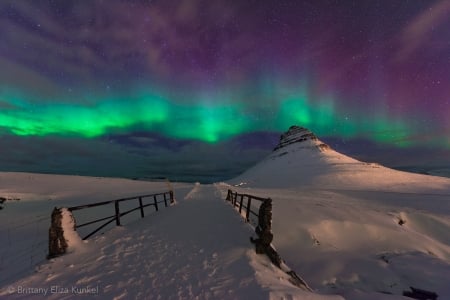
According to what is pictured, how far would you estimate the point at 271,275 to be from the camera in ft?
18.8

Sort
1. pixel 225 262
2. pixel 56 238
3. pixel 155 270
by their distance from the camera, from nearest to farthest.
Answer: pixel 155 270 < pixel 225 262 < pixel 56 238

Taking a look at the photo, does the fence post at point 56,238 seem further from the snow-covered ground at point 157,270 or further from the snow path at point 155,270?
the snow path at point 155,270

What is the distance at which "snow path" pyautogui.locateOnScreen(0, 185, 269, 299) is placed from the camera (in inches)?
188

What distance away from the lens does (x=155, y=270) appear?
18.9ft

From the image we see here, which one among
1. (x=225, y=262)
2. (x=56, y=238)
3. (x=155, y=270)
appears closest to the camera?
(x=155, y=270)

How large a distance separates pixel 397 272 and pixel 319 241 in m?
3.55

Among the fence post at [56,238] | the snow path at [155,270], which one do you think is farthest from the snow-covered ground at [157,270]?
the fence post at [56,238]

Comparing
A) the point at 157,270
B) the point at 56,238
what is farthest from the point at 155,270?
the point at 56,238

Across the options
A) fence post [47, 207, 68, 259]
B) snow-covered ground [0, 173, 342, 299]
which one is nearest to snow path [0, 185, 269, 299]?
snow-covered ground [0, 173, 342, 299]

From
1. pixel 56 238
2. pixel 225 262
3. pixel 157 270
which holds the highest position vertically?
pixel 56 238

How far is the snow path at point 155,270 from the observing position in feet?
15.7

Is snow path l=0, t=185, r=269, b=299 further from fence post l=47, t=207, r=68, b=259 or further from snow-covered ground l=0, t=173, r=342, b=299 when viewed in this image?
fence post l=47, t=207, r=68, b=259

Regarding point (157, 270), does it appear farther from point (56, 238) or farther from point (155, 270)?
point (56, 238)

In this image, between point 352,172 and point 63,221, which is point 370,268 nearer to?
point 63,221
